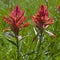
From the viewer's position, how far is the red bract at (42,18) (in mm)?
1653

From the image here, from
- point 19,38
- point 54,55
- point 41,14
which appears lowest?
point 54,55

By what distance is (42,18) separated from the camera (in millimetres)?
1652

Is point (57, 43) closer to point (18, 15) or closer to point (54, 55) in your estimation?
point (54, 55)

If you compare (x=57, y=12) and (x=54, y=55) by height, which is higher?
(x=57, y=12)

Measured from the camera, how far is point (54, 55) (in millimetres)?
1977

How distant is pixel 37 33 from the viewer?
5.59 feet

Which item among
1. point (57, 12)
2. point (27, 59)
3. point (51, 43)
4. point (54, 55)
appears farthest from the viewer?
point (57, 12)

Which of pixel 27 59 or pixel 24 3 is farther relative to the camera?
pixel 24 3

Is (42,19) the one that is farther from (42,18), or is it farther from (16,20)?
(16,20)

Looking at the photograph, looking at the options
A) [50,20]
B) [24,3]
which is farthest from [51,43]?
[24,3]

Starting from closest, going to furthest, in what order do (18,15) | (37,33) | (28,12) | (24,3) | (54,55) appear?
(18,15) → (37,33) → (54,55) → (28,12) → (24,3)

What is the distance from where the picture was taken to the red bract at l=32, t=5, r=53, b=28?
1.65 m

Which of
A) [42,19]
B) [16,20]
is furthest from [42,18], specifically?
[16,20]

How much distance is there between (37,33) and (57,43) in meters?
0.59
